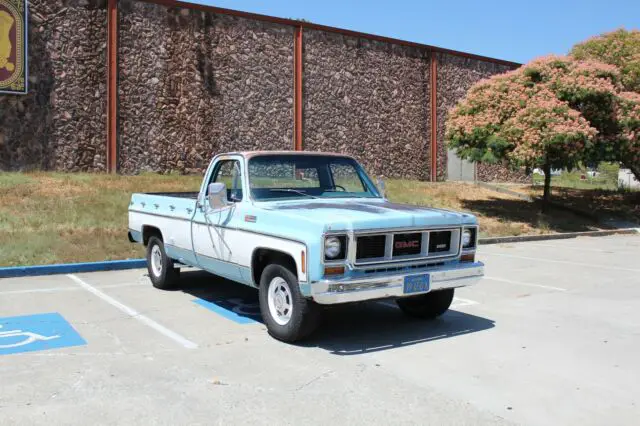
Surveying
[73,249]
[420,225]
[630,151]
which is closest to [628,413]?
[420,225]

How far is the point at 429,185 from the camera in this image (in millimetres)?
25156

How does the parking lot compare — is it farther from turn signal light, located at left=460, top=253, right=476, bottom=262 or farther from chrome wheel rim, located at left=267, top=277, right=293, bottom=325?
turn signal light, located at left=460, top=253, right=476, bottom=262

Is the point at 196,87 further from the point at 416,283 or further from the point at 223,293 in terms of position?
the point at 416,283

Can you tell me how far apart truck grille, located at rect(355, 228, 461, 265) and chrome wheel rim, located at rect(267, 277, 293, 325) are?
0.85 metres

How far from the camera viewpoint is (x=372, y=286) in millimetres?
5836

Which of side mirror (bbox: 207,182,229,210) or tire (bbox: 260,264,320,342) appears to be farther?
side mirror (bbox: 207,182,229,210)

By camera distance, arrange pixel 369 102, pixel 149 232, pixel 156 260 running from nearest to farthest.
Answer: pixel 156 260 → pixel 149 232 → pixel 369 102

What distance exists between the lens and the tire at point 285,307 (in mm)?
5918

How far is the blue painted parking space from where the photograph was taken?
24.0ft

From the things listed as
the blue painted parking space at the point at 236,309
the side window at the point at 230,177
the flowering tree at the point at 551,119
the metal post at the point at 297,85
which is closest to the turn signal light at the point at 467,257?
the blue painted parking space at the point at 236,309

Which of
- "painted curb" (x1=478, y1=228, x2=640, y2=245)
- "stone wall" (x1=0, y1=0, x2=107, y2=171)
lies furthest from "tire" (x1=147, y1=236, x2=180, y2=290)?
"stone wall" (x1=0, y1=0, x2=107, y2=171)

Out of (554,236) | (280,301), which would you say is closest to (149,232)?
(280,301)

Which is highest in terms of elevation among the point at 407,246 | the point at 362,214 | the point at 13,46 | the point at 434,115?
the point at 13,46

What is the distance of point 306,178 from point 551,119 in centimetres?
1310
